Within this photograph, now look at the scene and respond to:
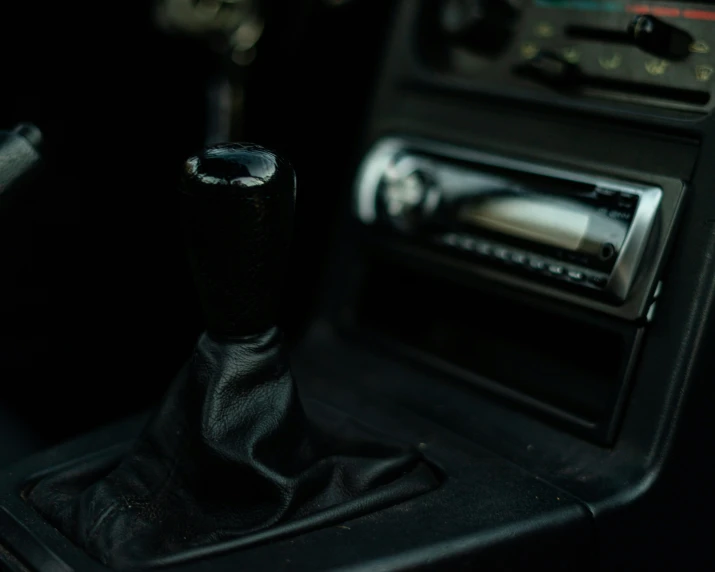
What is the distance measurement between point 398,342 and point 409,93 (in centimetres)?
27

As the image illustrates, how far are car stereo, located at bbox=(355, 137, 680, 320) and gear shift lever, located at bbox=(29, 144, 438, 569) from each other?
0.25m

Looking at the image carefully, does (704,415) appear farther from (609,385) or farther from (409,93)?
(409,93)

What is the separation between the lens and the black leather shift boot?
58 cm

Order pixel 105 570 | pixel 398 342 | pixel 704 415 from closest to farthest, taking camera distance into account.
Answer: pixel 105 570
pixel 704 415
pixel 398 342

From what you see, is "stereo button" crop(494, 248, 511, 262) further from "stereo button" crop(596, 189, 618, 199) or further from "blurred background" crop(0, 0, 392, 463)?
"blurred background" crop(0, 0, 392, 463)

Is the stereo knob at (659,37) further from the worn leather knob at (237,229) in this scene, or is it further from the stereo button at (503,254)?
the worn leather knob at (237,229)

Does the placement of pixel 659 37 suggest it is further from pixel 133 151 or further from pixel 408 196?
pixel 133 151

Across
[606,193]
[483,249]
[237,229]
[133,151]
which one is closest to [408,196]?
[483,249]

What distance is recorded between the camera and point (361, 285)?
0.97 meters

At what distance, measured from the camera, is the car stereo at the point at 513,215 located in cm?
72

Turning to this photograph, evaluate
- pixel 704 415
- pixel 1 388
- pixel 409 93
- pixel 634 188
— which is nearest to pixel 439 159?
pixel 409 93

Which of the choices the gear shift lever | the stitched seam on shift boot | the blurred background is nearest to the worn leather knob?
the gear shift lever

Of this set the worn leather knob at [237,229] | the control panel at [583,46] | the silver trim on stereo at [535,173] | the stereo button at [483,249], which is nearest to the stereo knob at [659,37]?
the control panel at [583,46]

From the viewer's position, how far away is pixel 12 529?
0.60m
